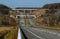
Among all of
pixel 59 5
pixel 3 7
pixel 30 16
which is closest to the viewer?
pixel 3 7

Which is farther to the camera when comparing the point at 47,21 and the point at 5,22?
the point at 47,21

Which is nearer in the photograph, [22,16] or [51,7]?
[22,16]

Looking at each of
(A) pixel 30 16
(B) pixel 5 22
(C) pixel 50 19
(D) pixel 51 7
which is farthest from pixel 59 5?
(B) pixel 5 22

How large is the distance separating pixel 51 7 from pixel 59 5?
109 inches

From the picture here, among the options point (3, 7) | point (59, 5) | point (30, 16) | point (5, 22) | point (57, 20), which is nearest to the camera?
point (5, 22)

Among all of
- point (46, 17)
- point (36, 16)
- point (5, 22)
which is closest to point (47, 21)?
point (46, 17)

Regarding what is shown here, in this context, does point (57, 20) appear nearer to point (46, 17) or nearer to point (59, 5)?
point (46, 17)

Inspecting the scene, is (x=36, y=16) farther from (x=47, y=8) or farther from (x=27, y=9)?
(x=47, y=8)

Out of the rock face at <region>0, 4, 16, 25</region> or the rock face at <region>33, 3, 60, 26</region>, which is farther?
the rock face at <region>33, 3, 60, 26</region>

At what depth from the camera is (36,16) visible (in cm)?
→ 7894

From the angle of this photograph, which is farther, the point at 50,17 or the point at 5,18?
the point at 50,17

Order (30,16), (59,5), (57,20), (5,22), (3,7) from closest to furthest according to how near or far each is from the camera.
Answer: (5,22)
(57,20)
(3,7)
(30,16)
(59,5)

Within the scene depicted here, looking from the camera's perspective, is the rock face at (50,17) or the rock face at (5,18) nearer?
the rock face at (5,18)

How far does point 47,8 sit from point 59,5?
4.51 meters
